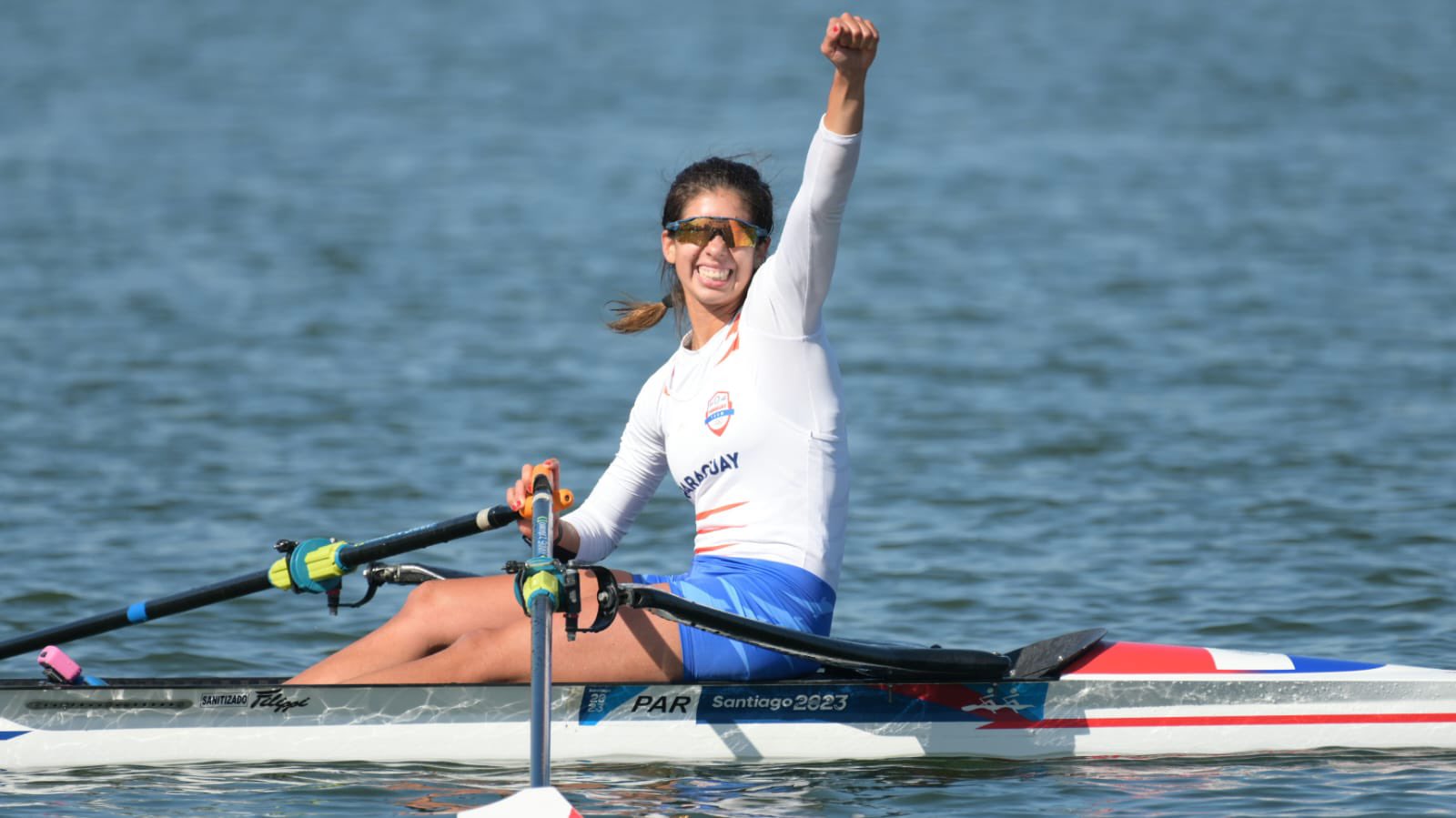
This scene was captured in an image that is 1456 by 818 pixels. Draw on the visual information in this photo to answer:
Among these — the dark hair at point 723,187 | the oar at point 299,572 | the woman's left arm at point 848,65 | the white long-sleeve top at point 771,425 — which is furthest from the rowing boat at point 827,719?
the woman's left arm at point 848,65

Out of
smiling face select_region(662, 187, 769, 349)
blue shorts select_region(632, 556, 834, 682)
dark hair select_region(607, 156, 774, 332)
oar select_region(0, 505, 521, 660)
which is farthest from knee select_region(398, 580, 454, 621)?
dark hair select_region(607, 156, 774, 332)

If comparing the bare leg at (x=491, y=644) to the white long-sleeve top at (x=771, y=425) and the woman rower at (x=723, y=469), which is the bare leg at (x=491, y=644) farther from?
the white long-sleeve top at (x=771, y=425)

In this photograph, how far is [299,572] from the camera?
5895 mm

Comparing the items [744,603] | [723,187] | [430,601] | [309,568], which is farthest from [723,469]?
[309,568]

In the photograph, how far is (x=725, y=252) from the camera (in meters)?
5.41

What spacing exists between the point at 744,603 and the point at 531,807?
86 centimetres

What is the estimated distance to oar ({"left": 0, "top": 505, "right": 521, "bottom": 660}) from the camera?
5777 millimetres

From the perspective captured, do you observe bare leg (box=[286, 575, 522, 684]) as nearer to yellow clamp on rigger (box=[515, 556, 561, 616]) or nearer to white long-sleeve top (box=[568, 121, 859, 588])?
yellow clamp on rigger (box=[515, 556, 561, 616])

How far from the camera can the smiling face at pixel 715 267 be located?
213 inches

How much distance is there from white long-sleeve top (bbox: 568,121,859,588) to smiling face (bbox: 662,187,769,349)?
0.25 ft

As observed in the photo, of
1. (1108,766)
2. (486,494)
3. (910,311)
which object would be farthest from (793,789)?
(910,311)

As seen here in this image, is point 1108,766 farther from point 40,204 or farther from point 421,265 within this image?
point 40,204

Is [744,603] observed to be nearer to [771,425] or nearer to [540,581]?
[771,425]

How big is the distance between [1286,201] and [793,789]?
→ 1633 cm
